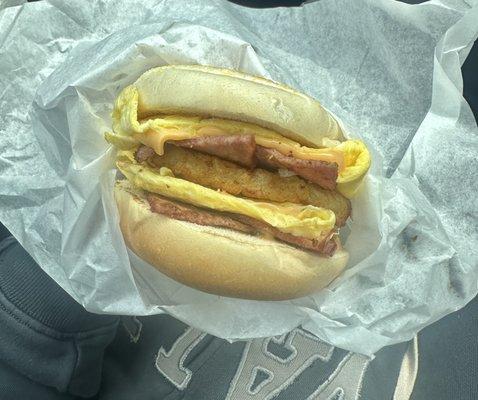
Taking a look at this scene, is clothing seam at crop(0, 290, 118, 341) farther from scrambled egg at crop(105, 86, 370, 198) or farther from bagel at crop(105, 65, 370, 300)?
scrambled egg at crop(105, 86, 370, 198)

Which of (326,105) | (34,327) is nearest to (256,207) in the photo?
(326,105)

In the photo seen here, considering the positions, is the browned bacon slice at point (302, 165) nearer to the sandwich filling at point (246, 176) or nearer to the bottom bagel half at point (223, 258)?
the sandwich filling at point (246, 176)

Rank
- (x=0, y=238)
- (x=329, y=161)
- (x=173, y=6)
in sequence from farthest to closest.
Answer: (x=0, y=238)
(x=173, y=6)
(x=329, y=161)

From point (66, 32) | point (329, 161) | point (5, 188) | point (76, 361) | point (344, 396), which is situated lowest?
point (344, 396)

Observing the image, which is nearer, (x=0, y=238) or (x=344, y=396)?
(x=344, y=396)

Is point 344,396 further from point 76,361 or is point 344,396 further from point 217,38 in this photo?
point 217,38

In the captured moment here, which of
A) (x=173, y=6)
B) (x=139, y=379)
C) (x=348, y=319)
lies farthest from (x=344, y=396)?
(x=173, y=6)
